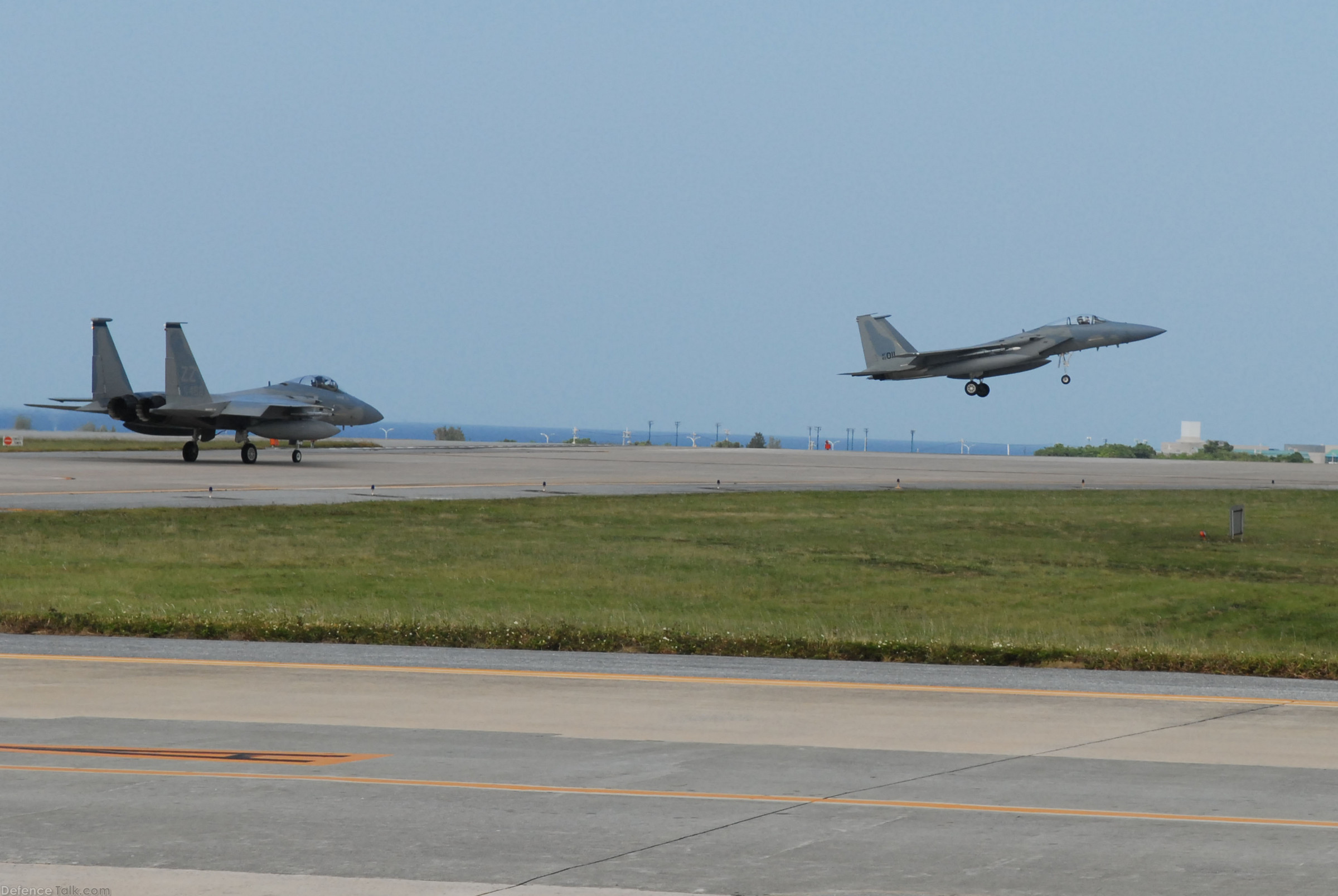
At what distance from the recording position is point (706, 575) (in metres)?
28.3

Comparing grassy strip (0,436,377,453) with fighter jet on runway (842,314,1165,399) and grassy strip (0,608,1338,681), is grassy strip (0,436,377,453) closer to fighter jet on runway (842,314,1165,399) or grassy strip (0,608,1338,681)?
fighter jet on runway (842,314,1165,399)

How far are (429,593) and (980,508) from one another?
72.0 feet

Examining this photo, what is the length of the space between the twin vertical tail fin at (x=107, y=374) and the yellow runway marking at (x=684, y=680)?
3789 cm

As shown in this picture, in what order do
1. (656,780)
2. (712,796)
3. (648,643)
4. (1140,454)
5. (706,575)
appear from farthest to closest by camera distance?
1. (1140,454)
2. (706,575)
3. (648,643)
4. (656,780)
5. (712,796)

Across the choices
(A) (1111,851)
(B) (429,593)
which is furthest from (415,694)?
(B) (429,593)

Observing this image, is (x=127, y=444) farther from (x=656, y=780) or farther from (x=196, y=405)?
(x=656, y=780)

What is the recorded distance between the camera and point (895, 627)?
20500 millimetres

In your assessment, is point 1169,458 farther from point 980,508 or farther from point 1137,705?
point 1137,705

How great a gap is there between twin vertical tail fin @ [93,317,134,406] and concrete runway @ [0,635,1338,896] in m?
38.2

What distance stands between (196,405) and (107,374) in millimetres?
3323

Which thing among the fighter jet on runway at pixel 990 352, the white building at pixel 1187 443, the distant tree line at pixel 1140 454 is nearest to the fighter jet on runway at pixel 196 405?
the fighter jet on runway at pixel 990 352

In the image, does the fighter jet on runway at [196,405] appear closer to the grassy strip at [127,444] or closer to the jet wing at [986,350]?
the grassy strip at [127,444]

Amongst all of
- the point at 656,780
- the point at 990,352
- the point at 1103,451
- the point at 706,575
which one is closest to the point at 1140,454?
the point at 1103,451

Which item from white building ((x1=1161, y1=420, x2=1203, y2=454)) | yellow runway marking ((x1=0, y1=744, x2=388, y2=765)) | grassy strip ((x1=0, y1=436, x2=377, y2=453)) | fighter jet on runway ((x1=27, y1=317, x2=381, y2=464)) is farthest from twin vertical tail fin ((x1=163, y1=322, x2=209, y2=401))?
white building ((x1=1161, y1=420, x2=1203, y2=454))
